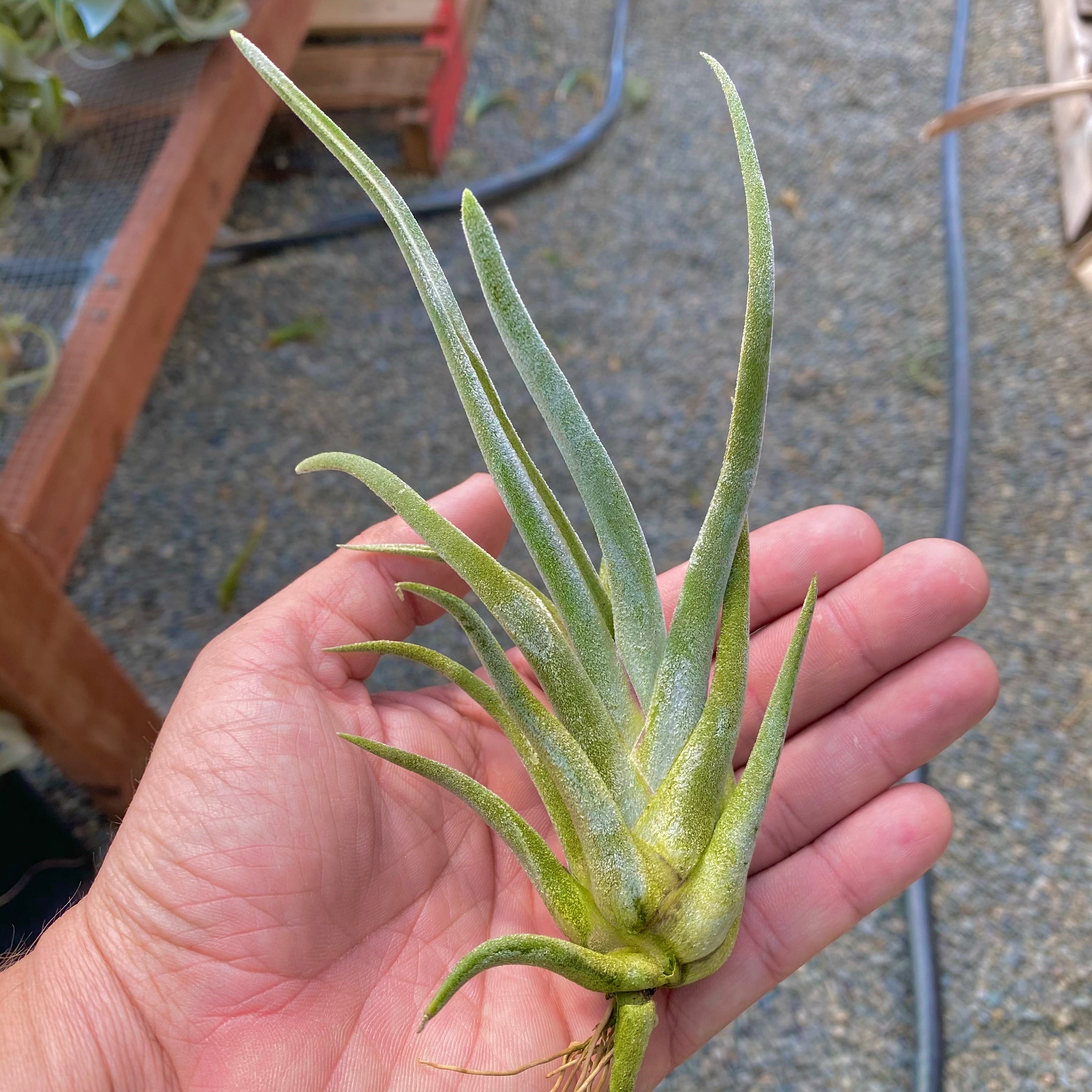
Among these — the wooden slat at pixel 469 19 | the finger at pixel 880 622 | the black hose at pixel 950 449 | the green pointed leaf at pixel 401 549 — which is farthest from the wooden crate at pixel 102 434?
the black hose at pixel 950 449

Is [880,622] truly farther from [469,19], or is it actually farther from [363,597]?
[469,19]

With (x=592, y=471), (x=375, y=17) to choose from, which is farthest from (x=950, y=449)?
(x=375, y=17)

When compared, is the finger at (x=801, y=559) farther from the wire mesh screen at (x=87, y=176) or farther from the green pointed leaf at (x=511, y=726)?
the wire mesh screen at (x=87, y=176)

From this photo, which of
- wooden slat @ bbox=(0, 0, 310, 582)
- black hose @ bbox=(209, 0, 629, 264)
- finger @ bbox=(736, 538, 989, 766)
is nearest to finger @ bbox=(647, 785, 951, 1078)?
finger @ bbox=(736, 538, 989, 766)

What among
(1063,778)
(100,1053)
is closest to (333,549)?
(100,1053)

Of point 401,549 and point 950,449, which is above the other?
point 401,549
